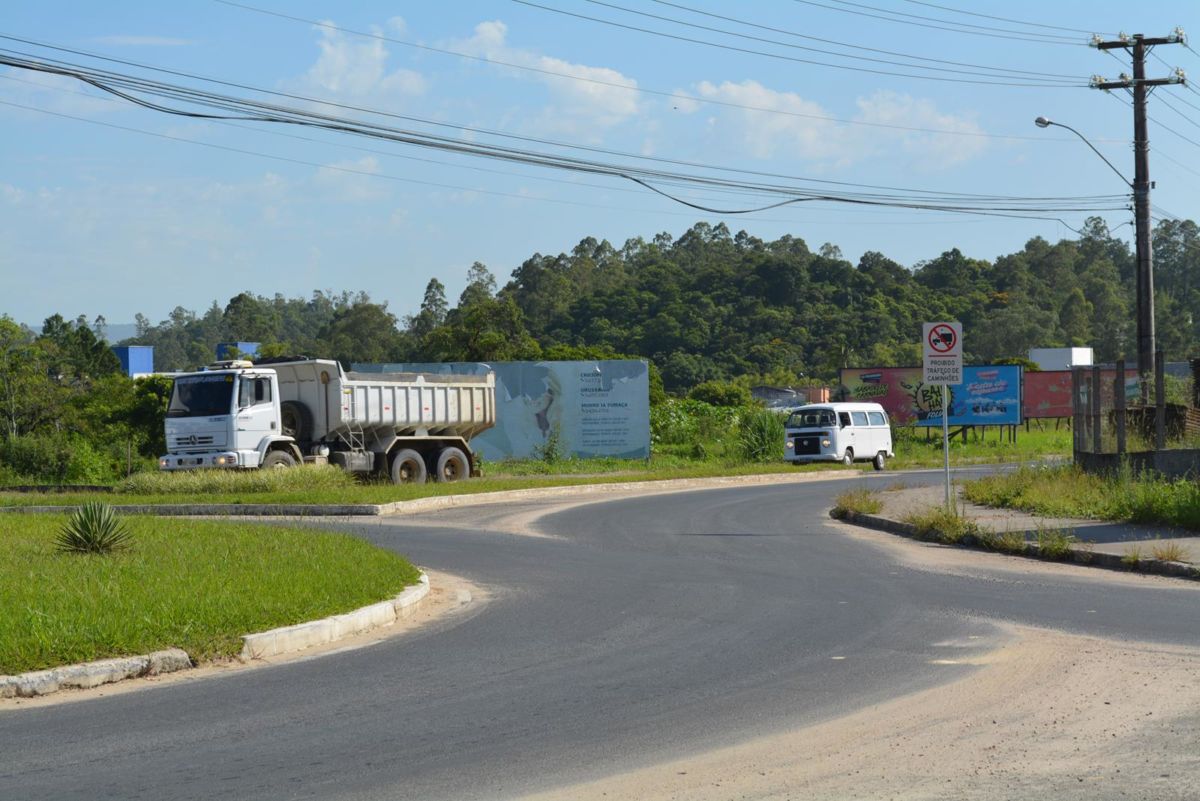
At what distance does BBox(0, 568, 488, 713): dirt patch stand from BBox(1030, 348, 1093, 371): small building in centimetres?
7584

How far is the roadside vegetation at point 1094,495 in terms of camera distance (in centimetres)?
1828

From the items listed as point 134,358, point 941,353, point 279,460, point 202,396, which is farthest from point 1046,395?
point 134,358

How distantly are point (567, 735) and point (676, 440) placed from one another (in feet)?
136

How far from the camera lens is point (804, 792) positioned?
6219 mm

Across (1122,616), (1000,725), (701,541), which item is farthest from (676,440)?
(1000,725)

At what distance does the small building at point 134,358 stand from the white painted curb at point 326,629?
295 feet

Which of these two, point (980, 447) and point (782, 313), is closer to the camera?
point (980, 447)

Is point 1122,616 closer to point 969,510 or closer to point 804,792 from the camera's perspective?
point 804,792

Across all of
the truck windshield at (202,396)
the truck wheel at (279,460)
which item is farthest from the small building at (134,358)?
the truck wheel at (279,460)

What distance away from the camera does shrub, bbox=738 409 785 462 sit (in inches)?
1769

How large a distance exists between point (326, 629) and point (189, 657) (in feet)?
4.64

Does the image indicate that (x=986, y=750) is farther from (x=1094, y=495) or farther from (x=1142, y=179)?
(x=1142, y=179)

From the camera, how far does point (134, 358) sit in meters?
99.7

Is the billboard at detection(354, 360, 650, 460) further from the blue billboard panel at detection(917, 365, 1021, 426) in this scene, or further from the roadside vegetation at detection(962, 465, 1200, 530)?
the roadside vegetation at detection(962, 465, 1200, 530)
